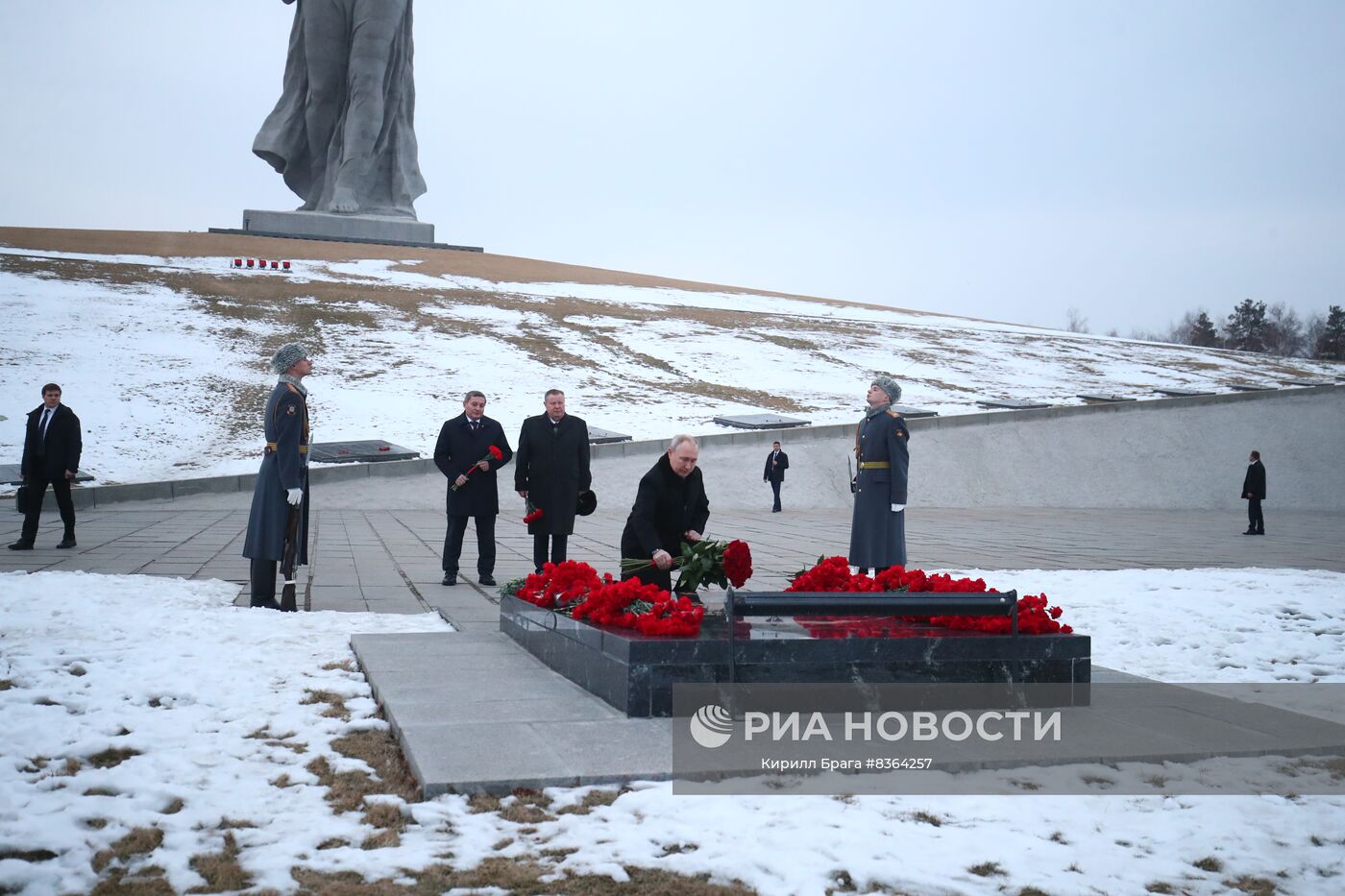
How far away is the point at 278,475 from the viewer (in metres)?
7.94

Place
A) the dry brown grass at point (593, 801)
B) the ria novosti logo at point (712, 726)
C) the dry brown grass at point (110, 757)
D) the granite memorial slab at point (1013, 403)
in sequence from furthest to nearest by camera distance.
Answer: the granite memorial slab at point (1013, 403) → the ria novosti logo at point (712, 726) → the dry brown grass at point (110, 757) → the dry brown grass at point (593, 801)

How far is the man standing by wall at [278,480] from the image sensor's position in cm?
783

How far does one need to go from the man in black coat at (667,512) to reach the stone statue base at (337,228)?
38.5 m

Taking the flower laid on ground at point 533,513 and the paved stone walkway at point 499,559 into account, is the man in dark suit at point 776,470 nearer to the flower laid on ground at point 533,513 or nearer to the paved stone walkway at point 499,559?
the paved stone walkway at point 499,559

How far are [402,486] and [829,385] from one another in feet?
43.2

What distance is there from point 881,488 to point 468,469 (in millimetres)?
3363

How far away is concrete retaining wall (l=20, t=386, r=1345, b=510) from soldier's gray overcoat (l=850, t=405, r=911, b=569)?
35.2ft

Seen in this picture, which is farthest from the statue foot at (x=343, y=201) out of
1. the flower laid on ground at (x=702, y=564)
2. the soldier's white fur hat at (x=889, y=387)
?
the flower laid on ground at (x=702, y=564)

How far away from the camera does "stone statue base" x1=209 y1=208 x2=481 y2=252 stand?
141 ft

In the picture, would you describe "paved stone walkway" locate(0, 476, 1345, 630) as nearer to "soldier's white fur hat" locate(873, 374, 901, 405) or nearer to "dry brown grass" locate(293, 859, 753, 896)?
"soldier's white fur hat" locate(873, 374, 901, 405)

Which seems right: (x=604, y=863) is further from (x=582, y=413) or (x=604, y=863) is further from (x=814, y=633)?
(x=582, y=413)

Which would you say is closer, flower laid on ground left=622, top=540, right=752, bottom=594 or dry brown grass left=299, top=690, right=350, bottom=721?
dry brown grass left=299, top=690, right=350, bottom=721

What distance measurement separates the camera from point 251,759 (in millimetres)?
4566

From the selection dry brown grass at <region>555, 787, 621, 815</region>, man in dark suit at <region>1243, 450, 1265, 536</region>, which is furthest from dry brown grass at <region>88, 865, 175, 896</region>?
man in dark suit at <region>1243, 450, 1265, 536</region>
